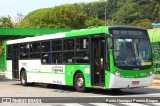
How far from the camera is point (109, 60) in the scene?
1725 centimetres

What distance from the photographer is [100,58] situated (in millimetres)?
18047

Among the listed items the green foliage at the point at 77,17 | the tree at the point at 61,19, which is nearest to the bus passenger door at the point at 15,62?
the green foliage at the point at 77,17

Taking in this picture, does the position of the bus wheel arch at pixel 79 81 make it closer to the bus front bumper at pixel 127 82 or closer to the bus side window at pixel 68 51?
the bus side window at pixel 68 51

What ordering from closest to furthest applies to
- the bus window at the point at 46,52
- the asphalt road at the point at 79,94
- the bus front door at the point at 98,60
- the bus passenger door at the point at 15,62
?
1. the asphalt road at the point at 79,94
2. the bus front door at the point at 98,60
3. the bus window at the point at 46,52
4. the bus passenger door at the point at 15,62

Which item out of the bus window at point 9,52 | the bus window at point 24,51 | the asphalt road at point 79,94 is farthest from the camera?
the bus window at point 9,52

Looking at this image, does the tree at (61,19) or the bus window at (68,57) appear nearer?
the bus window at (68,57)

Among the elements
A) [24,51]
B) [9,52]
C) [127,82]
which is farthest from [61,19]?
[127,82]

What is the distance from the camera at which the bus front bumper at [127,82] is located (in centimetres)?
1705

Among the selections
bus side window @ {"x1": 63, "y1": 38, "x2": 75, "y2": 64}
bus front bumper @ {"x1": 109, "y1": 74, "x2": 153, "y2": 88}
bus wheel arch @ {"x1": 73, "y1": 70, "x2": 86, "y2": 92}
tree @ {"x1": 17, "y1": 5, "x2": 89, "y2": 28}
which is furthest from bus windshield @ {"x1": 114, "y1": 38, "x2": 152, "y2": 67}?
tree @ {"x1": 17, "y1": 5, "x2": 89, "y2": 28}

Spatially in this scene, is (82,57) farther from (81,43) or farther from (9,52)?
(9,52)

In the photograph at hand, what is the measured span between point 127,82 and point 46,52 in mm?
6571

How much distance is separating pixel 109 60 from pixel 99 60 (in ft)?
3.04

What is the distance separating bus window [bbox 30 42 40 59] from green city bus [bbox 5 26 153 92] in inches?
34.7

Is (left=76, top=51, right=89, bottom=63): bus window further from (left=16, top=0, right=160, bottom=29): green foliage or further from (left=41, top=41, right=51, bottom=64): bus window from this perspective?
(left=16, top=0, right=160, bottom=29): green foliage
